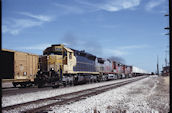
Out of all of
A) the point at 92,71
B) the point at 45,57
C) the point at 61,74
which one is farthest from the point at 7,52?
the point at 92,71

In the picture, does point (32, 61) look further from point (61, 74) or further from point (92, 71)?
point (92, 71)

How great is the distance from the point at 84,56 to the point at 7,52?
35.7 ft

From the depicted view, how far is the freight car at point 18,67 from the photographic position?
17281 mm

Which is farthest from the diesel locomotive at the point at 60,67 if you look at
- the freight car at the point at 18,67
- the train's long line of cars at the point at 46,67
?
the freight car at the point at 18,67

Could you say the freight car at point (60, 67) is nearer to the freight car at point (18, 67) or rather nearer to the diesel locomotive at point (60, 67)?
the diesel locomotive at point (60, 67)

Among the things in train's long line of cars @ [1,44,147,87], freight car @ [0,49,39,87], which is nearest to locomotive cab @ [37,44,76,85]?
train's long line of cars @ [1,44,147,87]

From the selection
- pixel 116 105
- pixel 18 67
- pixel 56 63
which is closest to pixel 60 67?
pixel 56 63

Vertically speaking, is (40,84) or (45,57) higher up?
(45,57)

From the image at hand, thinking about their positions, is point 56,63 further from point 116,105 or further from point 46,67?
point 116,105

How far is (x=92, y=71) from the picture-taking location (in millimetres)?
29125

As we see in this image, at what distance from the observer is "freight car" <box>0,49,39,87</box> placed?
17.3 meters

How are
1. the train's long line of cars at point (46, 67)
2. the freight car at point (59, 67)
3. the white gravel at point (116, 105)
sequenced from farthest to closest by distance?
the freight car at point (59, 67) < the train's long line of cars at point (46, 67) < the white gravel at point (116, 105)

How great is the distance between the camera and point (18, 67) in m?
18.3

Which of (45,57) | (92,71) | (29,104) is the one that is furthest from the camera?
(92,71)
